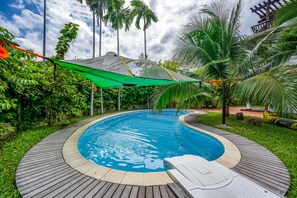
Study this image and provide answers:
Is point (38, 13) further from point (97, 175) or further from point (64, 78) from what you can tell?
point (97, 175)

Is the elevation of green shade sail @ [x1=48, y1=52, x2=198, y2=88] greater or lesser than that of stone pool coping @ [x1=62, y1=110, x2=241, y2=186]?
greater

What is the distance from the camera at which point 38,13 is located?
10930 mm

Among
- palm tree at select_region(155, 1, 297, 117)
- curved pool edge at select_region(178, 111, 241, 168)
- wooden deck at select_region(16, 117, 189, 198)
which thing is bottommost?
wooden deck at select_region(16, 117, 189, 198)

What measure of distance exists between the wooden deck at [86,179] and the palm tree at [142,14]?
48.3 ft

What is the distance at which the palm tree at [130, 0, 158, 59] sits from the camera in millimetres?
13938

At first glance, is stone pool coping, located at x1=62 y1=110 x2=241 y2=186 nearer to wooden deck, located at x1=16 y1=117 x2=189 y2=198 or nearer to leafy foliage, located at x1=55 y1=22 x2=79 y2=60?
wooden deck, located at x1=16 y1=117 x2=189 y2=198

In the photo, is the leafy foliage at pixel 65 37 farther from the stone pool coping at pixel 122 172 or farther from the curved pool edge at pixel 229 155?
the curved pool edge at pixel 229 155

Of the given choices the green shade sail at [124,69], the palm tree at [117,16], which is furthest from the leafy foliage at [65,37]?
the palm tree at [117,16]

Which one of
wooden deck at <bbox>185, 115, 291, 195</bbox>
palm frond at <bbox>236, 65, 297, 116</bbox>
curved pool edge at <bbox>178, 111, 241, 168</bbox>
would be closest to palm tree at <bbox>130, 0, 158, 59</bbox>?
palm frond at <bbox>236, 65, 297, 116</bbox>

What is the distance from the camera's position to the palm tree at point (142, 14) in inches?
549

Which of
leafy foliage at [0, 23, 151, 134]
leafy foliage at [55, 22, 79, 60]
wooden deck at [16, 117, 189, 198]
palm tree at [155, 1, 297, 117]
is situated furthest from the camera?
palm tree at [155, 1, 297, 117]

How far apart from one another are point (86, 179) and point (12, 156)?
6.29 feet

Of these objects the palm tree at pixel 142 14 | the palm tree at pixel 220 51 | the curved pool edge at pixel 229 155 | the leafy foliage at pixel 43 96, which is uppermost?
the palm tree at pixel 142 14

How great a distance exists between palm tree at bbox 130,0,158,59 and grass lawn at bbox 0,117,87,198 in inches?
542
